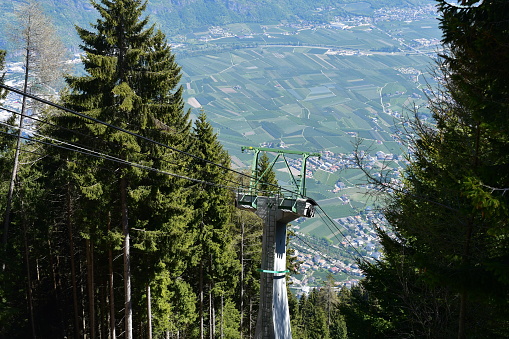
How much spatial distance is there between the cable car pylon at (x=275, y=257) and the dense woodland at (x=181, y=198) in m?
1.82

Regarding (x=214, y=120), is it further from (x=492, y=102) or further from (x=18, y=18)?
(x=492, y=102)

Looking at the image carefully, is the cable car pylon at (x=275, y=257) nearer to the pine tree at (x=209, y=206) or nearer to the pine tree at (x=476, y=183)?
the pine tree at (x=476, y=183)

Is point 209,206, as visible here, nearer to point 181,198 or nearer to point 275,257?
point 181,198

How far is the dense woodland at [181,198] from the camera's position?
607 cm

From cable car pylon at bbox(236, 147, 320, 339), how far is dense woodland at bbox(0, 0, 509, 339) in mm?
1825

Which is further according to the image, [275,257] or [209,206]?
[209,206]

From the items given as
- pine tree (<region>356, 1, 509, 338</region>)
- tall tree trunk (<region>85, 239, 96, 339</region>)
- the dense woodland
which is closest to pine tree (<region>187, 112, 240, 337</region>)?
the dense woodland

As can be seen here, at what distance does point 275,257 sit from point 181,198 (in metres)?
4.85

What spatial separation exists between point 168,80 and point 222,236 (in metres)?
8.78

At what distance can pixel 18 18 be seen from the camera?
17.2 metres

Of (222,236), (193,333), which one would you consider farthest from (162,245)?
(193,333)

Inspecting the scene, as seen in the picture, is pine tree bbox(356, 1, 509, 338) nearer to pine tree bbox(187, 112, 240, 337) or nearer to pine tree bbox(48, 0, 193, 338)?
pine tree bbox(48, 0, 193, 338)

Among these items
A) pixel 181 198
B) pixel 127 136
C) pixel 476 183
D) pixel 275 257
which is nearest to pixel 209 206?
pixel 181 198

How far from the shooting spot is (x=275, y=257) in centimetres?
1114
